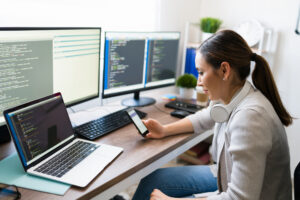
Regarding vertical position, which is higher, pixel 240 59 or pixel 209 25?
pixel 209 25

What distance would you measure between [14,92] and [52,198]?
18.8 inches

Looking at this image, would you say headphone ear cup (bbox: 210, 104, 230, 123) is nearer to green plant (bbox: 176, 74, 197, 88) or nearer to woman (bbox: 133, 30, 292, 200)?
woman (bbox: 133, 30, 292, 200)

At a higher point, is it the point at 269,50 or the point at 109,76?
the point at 269,50

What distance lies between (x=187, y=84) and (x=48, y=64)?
3.23ft

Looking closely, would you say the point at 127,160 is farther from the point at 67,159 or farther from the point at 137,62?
the point at 137,62

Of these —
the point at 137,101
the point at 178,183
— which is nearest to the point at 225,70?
the point at 178,183

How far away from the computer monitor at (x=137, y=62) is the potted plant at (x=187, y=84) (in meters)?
0.09

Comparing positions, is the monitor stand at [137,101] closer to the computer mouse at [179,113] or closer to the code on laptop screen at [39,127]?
the computer mouse at [179,113]

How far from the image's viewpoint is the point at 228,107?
1120 mm

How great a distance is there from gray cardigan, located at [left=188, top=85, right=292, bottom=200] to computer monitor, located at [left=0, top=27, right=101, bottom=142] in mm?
754

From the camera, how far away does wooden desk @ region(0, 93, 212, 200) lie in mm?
889

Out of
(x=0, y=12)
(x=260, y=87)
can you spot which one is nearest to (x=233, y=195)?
(x=260, y=87)

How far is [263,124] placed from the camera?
936 mm

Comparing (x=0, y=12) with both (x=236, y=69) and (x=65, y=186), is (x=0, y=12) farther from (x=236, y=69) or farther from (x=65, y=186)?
(x=236, y=69)
